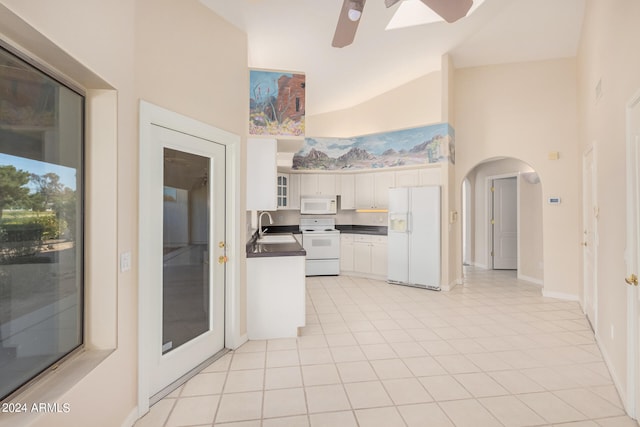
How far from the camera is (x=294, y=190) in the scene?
21.4 ft

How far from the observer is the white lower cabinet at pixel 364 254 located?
6004mm

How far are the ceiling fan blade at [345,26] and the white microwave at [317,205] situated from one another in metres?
3.91

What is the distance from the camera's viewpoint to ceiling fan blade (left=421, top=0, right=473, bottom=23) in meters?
2.46

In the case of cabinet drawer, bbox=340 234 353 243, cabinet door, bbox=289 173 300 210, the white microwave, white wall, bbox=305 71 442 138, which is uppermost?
white wall, bbox=305 71 442 138

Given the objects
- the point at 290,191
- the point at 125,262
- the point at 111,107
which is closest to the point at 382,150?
the point at 290,191

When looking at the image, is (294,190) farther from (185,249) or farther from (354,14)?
(354,14)

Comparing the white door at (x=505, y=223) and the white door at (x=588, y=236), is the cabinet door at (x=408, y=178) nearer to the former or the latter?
the white door at (x=588, y=236)

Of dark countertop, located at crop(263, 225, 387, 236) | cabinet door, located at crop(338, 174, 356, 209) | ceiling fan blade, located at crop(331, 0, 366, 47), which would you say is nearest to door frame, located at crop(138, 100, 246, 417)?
ceiling fan blade, located at crop(331, 0, 366, 47)

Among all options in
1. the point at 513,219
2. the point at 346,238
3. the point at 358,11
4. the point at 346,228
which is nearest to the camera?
the point at 358,11

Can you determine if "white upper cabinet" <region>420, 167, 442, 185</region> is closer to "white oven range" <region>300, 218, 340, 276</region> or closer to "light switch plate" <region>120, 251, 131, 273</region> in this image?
"white oven range" <region>300, 218, 340, 276</region>

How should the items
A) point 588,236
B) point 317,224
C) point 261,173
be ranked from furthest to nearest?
1. point 317,224
2. point 588,236
3. point 261,173

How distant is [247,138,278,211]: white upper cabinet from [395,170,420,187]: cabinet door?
125 inches

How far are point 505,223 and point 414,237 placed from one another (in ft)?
10.2

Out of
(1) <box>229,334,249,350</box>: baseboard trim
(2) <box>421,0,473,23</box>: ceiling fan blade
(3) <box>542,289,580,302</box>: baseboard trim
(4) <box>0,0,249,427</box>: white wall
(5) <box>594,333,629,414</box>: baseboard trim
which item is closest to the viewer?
(4) <box>0,0,249,427</box>: white wall
